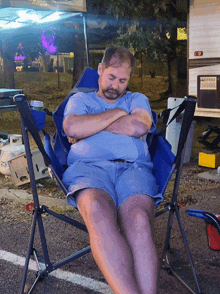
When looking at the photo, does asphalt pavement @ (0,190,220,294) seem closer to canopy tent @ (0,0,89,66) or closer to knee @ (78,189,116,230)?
knee @ (78,189,116,230)

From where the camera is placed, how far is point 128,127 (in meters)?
Answer: 2.52

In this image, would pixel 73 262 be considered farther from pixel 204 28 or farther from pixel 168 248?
pixel 204 28

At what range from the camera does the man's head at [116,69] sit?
8.44 feet

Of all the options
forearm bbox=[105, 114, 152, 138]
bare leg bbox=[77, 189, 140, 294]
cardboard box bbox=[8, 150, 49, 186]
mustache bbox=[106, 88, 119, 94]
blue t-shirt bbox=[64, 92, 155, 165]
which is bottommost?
cardboard box bbox=[8, 150, 49, 186]

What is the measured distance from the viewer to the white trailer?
25.6ft

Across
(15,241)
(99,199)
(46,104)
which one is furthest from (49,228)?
(46,104)

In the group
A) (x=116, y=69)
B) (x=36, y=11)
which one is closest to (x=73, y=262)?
(x=116, y=69)

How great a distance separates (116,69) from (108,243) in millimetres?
1151

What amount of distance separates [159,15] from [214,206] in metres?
7.92

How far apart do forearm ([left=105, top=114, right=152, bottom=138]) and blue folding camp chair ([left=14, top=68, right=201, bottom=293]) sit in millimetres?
249

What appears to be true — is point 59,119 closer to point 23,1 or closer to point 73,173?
point 73,173

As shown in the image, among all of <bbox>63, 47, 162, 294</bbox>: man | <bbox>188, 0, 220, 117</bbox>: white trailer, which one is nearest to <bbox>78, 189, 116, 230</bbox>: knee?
<bbox>63, 47, 162, 294</bbox>: man

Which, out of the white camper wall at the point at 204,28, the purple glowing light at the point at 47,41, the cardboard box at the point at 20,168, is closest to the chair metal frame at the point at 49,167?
the cardboard box at the point at 20,168

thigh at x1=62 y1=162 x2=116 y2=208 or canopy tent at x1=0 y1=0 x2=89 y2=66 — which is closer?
thigh at x1=62 y1=162 x2=116 y2=208
